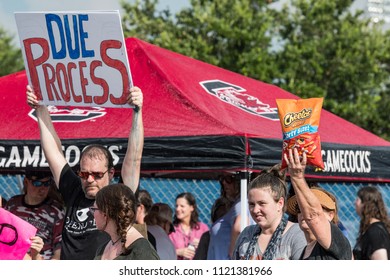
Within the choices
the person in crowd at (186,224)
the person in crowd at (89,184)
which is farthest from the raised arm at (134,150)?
the person in crowd at (186,224)

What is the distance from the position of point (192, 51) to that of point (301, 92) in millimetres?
2808

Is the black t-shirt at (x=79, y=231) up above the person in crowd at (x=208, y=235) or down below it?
below

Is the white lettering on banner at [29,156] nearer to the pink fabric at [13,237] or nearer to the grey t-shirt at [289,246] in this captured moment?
the pink fabric at [13,237]

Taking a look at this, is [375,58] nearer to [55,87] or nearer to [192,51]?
[192,51]

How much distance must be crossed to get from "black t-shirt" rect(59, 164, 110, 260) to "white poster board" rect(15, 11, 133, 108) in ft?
2.07

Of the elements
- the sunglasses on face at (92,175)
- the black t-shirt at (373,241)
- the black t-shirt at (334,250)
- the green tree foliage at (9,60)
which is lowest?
the black t-shirt at (334,250)

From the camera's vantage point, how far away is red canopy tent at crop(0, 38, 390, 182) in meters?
6.60

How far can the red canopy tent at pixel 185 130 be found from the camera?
6602 mm

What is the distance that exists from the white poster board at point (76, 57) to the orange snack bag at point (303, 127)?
1.27 meters

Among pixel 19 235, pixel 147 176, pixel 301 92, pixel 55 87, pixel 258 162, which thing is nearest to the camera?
pixel 19 235

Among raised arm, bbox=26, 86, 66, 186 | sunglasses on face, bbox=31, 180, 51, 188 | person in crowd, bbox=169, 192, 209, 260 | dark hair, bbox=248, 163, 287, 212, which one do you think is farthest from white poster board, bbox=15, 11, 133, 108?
person in crowd, bbox=169, 192, 209, 260

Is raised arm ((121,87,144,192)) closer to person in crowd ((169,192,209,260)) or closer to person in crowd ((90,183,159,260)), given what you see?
person in crowd ((90,183,159,260))
